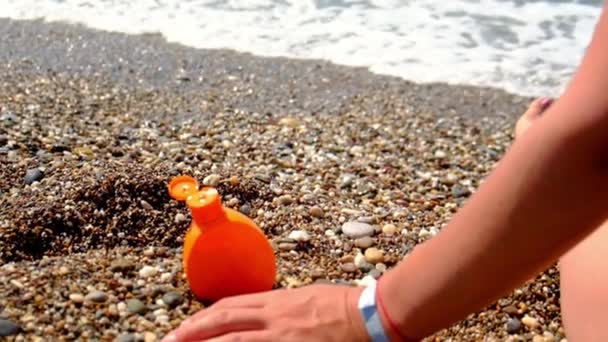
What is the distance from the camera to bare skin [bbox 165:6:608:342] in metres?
1.37

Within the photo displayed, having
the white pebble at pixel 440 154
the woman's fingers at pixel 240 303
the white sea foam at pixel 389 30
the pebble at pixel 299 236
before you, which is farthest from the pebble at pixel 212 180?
the white sea foam at pixel 389 30

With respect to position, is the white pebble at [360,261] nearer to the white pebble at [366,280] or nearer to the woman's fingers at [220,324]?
the white pebble at [366,280]

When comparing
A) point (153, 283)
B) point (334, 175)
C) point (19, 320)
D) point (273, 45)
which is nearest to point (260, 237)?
point (153, 283)

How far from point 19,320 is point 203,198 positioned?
0.53m

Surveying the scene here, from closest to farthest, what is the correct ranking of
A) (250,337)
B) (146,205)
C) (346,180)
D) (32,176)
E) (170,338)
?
(250,337)
(170,338)
(146,205)
(32,176)
(346,180)

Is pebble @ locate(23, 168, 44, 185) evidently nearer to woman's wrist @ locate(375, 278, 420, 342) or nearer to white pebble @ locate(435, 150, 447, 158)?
woman's wrist @ locate(375, 278, 420, 342)

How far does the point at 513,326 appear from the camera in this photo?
2443mm

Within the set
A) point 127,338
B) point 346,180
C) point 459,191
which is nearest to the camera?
point 127,338

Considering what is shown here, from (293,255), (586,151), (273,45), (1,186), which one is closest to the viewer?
(586,151)

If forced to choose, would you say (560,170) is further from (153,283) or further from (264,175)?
(264,175)

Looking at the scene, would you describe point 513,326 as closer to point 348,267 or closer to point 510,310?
point 510,310

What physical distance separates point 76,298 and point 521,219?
1206 mm

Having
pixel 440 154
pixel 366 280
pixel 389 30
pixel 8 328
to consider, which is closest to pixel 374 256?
pixel 366 280

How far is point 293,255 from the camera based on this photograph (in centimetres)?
266
